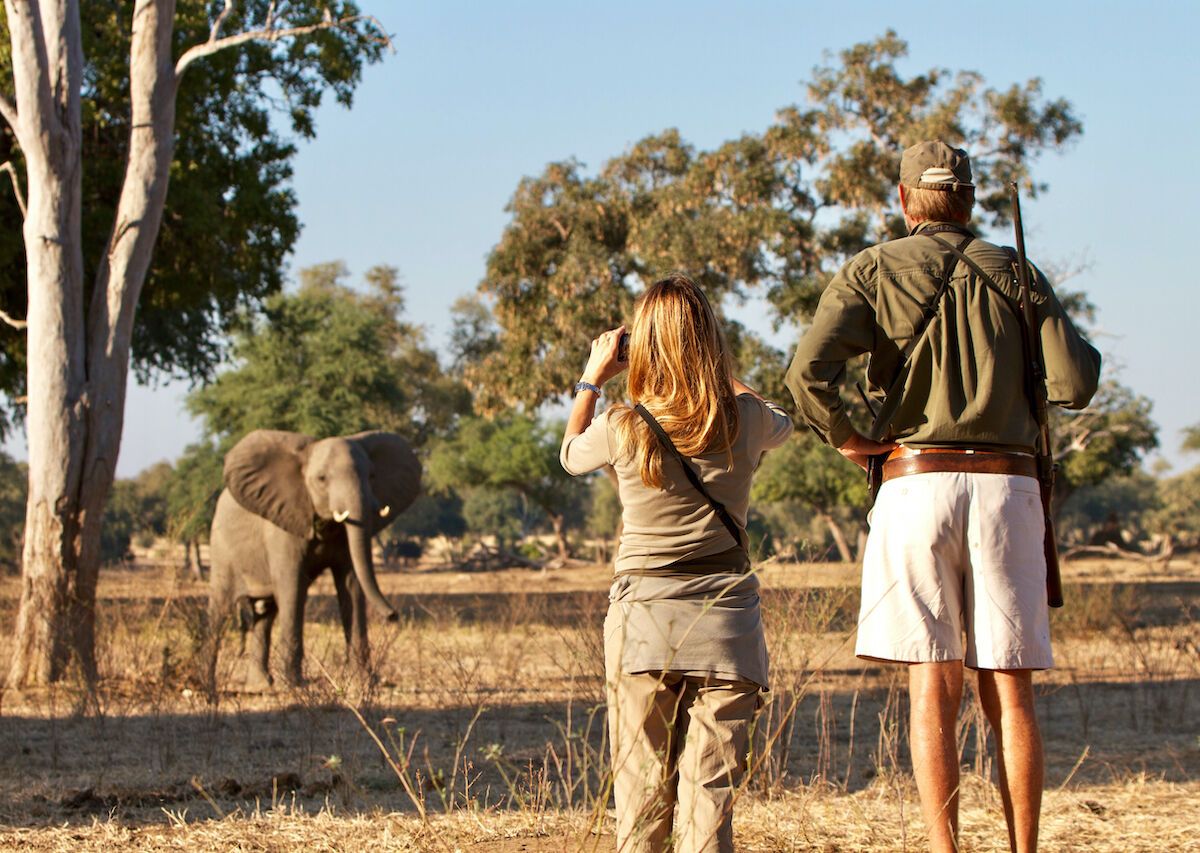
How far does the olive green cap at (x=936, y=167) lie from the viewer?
388cm

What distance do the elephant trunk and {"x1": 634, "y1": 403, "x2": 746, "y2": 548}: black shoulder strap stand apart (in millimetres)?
7090

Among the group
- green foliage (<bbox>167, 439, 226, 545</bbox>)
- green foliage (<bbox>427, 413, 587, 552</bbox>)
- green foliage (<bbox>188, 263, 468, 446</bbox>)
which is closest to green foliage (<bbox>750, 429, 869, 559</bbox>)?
green foliage (<bbox>427, 413, 587, 552</bbox>)

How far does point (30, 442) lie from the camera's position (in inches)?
409

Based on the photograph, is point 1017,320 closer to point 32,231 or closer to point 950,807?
point 950,807

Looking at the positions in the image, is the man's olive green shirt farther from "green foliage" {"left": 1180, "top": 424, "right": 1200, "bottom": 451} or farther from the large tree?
"green foliage" {"left": 1180, "top": 424, "right": 1200, "bottom": 451}

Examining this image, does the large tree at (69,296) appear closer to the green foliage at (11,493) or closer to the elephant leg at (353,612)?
the elephant leg at (353,612)

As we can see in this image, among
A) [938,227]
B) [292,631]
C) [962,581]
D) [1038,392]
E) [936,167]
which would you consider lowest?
[292,631]

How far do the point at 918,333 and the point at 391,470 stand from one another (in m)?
8.90

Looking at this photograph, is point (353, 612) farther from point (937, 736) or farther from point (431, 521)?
point (431, 521)

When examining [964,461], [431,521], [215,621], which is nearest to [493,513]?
[431,521]

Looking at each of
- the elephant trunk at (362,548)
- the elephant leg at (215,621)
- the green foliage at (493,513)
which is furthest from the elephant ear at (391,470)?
the green foliage at (493,513)

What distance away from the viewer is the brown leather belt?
3662 millimetres

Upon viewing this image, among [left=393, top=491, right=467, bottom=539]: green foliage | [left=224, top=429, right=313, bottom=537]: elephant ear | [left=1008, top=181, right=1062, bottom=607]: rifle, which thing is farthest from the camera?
[left=393, top=491, right=467, bottom=539]: green foliage

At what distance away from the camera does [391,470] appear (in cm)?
1221
